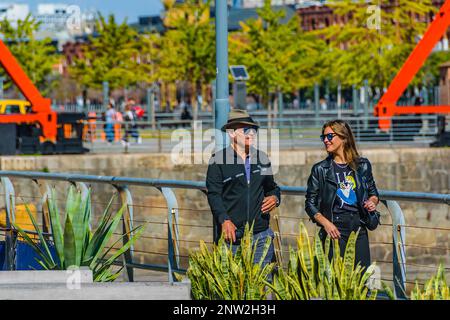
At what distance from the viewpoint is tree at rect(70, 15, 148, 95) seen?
5753 centimetres

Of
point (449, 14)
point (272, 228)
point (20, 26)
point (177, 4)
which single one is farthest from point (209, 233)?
point (20, 26)

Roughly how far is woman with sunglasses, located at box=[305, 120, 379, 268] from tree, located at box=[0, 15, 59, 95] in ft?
162

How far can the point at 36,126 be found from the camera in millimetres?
31312

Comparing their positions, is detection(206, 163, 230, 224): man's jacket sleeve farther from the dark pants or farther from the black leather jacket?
the dark pants

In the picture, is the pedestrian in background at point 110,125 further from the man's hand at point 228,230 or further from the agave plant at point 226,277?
the agave plant at point 226,277

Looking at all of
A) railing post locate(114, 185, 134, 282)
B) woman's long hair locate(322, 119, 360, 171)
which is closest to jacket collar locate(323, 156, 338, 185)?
woman's long hair locate(322, 119, 360, 171)

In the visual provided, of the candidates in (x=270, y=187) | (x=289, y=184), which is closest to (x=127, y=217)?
(x=270, y=187)

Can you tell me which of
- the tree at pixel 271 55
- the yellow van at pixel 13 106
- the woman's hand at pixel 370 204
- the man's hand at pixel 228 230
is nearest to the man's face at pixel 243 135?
the man's hand at pixel 228 230

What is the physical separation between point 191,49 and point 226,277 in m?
45.0

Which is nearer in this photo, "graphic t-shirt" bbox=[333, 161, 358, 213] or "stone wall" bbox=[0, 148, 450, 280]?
"graphic t-shirt" bbox=[333, 161, 358, 213]

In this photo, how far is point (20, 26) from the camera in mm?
57625

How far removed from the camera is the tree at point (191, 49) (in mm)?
51969

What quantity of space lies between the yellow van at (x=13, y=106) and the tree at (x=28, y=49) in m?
20.6

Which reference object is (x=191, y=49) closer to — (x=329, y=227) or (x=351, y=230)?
(x=351, y=230)
